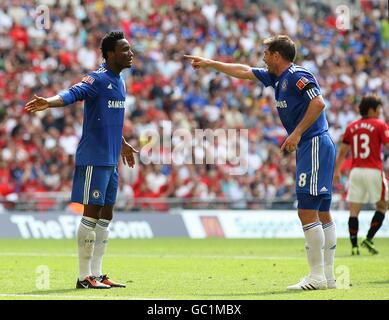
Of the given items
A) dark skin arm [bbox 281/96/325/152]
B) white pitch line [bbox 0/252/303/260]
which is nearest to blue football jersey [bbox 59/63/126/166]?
dark skin arm [bbox 281/96/325/152]

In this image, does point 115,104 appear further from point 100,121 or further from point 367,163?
point 367,163

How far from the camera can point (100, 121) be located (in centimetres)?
1140

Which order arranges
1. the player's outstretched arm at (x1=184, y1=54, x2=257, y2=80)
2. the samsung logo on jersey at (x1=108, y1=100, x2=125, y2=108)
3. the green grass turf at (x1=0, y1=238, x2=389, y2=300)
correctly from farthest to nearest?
1. the player's outstretched arm at (x1=184, y1=54, x2=257, y2=80)
2. the samsung logo on jersey at (x1=108, y1=100, x2=125, y2=108)
3. the green grass turf at (x1=0, y1=238, x2=389, y2=300)

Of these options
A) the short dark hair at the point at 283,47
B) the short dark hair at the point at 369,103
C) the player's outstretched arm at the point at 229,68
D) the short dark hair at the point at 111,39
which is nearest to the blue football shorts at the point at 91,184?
the short dark hair at the point at 111,39

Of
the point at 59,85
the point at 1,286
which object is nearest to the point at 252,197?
the point at 59,85

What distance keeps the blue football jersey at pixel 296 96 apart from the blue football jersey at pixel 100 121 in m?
1.78

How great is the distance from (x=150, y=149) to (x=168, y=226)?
301cm

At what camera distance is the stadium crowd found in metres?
25.3

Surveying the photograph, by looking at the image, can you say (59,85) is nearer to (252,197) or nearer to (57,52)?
(57,52)

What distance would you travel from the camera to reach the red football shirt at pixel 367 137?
17.4 m

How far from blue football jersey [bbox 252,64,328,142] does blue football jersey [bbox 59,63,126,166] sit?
5.85 ft

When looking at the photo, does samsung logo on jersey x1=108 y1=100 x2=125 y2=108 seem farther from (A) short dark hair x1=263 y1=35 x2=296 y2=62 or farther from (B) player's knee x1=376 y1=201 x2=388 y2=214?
(B) player's knee x1=376 y1=201 x2=388 y2=214

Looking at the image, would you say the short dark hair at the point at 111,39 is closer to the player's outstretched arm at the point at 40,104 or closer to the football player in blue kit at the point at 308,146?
the player's outstretched arm at the point at 40,104

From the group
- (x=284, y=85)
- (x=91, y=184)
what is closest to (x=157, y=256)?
(x=91, y=184)
